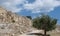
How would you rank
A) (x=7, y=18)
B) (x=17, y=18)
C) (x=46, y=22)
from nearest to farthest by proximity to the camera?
(x=46, y=22), (x=7, y=18), (x=17, y=18)

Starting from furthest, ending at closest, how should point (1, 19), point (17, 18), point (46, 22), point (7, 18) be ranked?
point (17, 18) → point (7, 18) → point (1, 19) → point (46, 22)

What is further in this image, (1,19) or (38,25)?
(1,19)

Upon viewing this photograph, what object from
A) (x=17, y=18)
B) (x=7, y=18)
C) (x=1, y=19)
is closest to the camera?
(x=1, y=19)

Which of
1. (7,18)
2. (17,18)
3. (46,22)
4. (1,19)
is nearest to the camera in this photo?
(46,22)

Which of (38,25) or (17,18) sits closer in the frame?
(38,25)

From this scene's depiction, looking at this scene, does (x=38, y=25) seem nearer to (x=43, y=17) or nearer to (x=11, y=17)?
(x=43, y=17)

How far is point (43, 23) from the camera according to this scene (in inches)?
2852

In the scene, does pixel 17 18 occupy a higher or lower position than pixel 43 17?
higher

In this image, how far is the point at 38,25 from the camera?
242 feet

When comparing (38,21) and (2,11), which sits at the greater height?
(2,11)

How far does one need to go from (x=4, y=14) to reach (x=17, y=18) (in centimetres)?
1113

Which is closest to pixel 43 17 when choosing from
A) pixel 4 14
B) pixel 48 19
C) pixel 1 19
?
pixel 48 19

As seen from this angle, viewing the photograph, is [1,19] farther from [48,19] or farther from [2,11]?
[48,19]

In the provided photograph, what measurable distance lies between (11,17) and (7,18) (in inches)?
196
